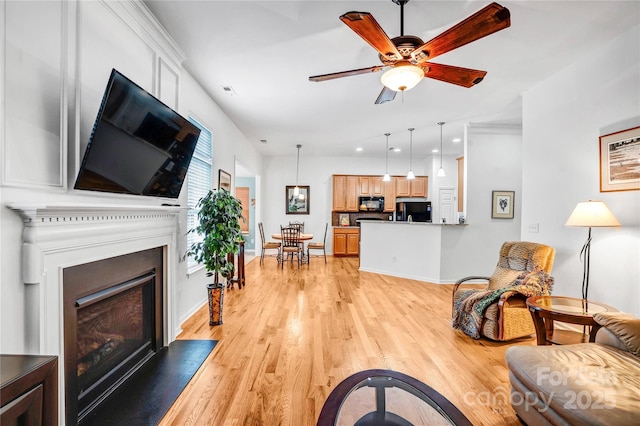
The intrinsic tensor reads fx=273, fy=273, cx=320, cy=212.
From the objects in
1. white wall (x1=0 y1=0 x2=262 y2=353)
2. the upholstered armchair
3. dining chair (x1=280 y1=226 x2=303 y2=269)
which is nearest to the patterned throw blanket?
the upholstered armchair

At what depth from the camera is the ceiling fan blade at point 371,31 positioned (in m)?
1.49

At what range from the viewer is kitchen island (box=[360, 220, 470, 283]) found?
505 cm

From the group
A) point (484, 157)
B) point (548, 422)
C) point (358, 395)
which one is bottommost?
point (548, 422)

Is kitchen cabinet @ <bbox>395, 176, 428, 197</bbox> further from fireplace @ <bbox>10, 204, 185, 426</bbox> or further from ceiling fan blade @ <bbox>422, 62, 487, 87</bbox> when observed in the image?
fireplace @ <bbox>10, 204, 185, 426</bbox>

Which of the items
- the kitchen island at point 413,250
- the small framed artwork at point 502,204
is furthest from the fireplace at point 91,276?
the small framed artwork at point 502,204

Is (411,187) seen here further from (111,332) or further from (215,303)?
(111,332)

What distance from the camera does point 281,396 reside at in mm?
1916

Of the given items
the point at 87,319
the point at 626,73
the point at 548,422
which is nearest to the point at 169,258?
the point at 87,319

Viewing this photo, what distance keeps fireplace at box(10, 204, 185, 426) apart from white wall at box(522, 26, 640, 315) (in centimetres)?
403

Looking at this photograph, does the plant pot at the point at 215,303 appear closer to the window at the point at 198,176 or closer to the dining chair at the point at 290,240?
the window at the point at 198,176

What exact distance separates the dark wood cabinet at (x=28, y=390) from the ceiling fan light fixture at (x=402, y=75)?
2297 millimetres

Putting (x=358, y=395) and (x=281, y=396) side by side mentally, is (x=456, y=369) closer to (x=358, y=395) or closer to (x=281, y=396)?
(x=358, y=395)

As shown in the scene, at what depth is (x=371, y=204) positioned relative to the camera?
26.0 feet

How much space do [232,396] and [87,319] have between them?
107 centimetres
